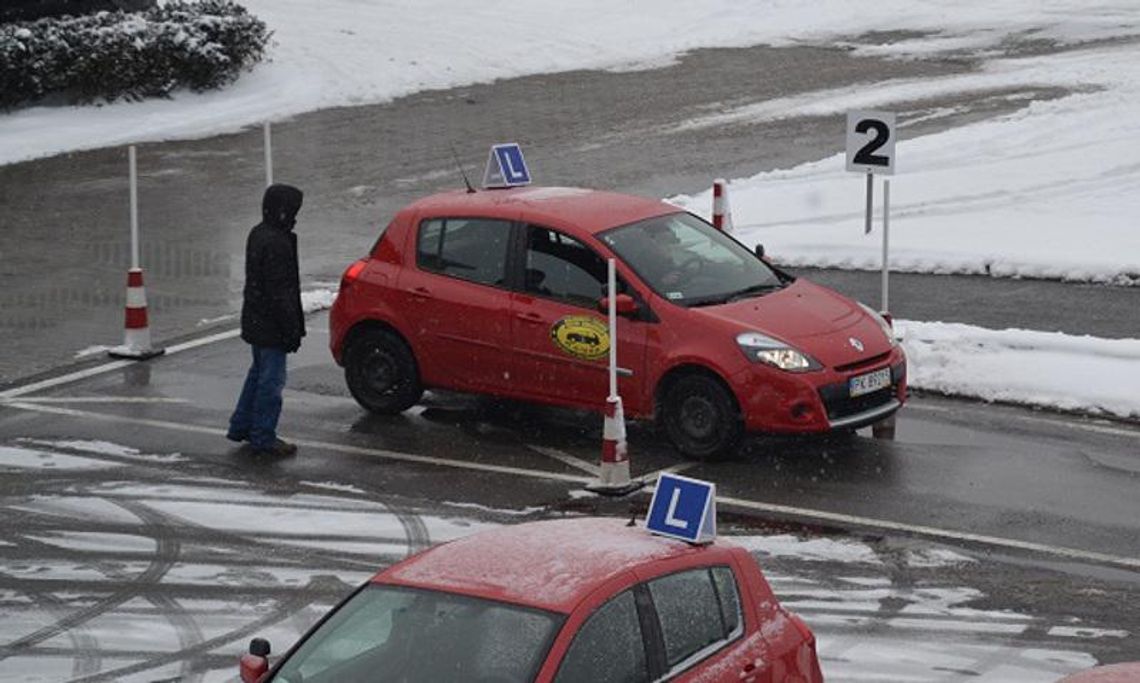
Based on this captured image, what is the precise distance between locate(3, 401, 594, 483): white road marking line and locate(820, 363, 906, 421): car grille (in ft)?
5.17

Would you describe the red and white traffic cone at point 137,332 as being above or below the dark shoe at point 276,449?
above

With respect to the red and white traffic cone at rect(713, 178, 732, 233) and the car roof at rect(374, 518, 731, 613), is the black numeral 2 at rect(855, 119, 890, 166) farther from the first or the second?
the car roof at rect(374, 518, 731, 613)

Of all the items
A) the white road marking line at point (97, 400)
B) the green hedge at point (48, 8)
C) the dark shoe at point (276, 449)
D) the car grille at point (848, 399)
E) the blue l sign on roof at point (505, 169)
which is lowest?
the dark shoe at point (276, 449)

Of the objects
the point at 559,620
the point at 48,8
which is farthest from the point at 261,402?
the point at 48,8

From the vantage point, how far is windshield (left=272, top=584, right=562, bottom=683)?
24.7 ft

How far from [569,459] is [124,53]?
17896 mm

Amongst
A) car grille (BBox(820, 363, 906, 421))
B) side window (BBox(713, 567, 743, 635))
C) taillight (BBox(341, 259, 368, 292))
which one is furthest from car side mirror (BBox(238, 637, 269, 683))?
taillight (BBox(341, 259, 368, 292))

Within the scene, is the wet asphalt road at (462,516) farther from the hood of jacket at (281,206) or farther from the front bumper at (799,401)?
the hood of jacket at (281,206)

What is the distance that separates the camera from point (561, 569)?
313 inches

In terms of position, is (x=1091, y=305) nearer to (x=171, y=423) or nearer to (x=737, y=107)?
(x=171, y=423)

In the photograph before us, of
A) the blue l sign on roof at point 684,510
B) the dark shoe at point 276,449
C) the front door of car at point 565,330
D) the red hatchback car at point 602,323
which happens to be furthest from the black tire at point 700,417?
the blue l sign on roof at point 684,510

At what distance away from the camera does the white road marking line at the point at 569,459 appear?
14.3 metres

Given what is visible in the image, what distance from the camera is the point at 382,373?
51.8ft

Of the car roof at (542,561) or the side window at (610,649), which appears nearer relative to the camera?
the side window at (610,649)
